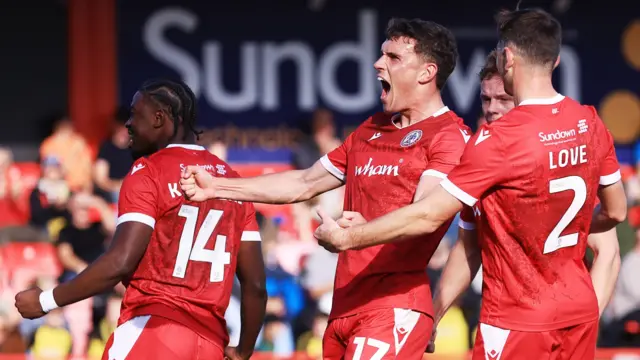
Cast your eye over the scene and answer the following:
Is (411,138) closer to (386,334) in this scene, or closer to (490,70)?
(490,70)

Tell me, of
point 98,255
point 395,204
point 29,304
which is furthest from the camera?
point 98,255

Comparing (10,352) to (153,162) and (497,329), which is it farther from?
(497,329)

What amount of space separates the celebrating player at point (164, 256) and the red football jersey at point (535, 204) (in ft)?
4.30

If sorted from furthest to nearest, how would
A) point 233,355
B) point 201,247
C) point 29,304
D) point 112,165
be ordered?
1. point 112,165
2. point 233,355
3. point 201,247
4. point 29,304

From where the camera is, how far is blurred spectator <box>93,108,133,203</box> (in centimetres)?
1120

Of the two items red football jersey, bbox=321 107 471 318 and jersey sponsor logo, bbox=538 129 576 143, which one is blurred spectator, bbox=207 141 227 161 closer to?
red football jersey, bbox=321 107 471 318

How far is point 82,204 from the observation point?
34.5ft

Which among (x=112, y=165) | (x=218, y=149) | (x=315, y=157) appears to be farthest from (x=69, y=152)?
(x=315, y=157)

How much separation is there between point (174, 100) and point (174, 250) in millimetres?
743

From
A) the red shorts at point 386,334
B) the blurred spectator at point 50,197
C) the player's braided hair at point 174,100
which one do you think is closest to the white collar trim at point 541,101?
the red shorts at point 386,334

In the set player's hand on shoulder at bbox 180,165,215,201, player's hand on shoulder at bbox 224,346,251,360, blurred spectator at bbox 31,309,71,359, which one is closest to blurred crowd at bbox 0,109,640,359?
blurred spectator at bbox 31,309,71,359

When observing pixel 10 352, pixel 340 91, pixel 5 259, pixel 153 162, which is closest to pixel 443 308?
pixel 153 162

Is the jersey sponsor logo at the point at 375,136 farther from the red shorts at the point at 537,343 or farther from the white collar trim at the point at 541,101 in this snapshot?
the red shorts at the point at 537,343

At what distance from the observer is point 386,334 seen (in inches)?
203
